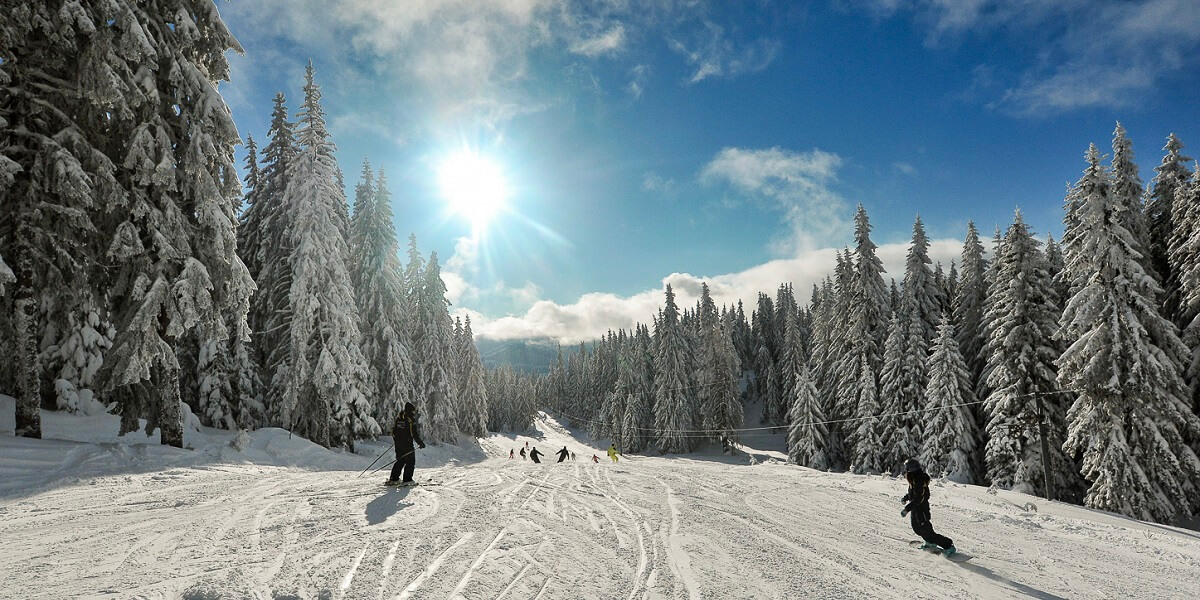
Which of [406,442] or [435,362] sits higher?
[435,362]

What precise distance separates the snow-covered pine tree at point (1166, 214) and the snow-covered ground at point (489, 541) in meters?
20.8

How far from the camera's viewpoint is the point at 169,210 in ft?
42.3

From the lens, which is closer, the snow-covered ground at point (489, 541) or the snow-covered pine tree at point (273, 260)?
the snow-covered ground at point (489, 541)

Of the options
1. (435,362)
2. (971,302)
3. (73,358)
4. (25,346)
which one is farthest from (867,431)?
(73,358)

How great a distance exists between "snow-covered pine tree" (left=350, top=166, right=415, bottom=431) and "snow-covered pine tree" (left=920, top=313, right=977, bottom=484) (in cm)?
3044

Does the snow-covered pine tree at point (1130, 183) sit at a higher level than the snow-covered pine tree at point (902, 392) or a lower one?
higher

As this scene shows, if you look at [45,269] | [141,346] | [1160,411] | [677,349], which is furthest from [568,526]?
[677,349]

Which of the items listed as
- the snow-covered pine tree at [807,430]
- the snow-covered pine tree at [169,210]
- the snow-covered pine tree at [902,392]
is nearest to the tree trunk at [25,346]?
the snow-covered pine tree at [169,210]

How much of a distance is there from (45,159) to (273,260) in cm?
1292

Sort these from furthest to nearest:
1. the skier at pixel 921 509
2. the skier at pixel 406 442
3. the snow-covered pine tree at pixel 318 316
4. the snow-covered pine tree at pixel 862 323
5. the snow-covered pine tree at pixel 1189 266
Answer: the snow-covered pine tree at pixel 862 323, the snow-covered pine tree at pixel 318 316, the snow-covered pine tree at pixel 1189 266, the skier at pixel 406 442, the skier at pixel 921 509

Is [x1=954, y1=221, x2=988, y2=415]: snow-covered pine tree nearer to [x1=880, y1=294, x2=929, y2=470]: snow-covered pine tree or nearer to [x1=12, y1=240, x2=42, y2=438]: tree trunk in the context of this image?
[x1=880, y1=294, x2=929, y2=470]: snow-covered pine tree

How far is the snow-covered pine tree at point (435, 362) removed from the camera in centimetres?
3528

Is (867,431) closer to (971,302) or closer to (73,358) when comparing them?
(971,302)

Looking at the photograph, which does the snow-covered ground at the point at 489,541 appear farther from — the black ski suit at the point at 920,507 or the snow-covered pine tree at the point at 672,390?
the snow-covered pine tree at the point at 672,390
